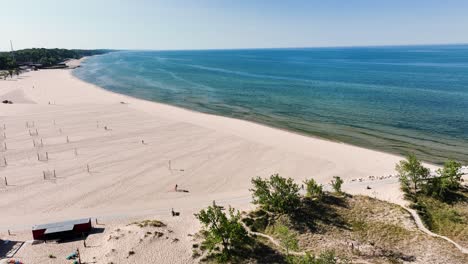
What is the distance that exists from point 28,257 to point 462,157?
222 ft

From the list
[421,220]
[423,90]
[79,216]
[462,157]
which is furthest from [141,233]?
[423,90]

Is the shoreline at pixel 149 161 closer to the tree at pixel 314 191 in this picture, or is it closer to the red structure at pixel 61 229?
the red structure at pixel 61 229

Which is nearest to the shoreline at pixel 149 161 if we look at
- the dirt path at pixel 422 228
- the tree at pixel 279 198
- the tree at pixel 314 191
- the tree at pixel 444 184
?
the dirt path at pixel 422 228

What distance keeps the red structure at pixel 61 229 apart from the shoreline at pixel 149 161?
4192mm

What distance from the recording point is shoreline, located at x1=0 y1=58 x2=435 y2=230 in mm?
41281

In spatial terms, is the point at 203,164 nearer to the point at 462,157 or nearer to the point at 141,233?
the point at 141,233

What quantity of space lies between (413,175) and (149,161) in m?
40.4

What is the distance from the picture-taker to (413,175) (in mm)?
41750

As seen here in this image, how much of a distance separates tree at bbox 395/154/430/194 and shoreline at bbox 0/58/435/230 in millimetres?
1655

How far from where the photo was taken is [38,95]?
115 meters

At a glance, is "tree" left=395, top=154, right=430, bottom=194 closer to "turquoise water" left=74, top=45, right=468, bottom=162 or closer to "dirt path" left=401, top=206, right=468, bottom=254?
"dirt path" left=401, top=206, right=468, bottom=254

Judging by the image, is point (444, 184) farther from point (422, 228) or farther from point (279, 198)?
point (279, 198)

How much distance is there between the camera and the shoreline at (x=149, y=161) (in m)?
41.3

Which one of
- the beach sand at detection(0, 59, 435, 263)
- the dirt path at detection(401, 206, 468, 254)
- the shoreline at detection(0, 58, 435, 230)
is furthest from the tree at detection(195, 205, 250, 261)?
the dirt path at detection(401, 206, 468, 254)
